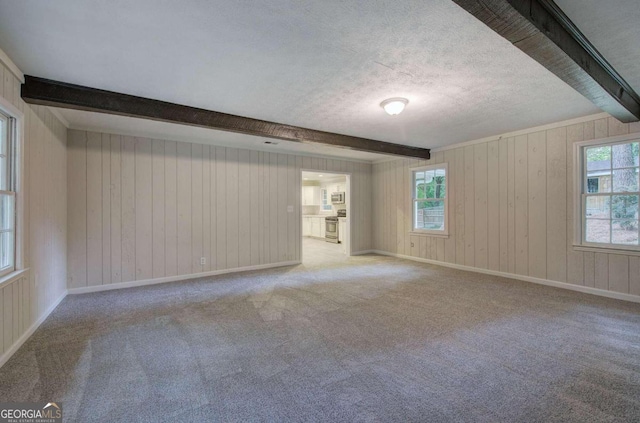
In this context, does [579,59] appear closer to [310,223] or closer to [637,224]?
[637,224]

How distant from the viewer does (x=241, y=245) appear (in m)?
5.58

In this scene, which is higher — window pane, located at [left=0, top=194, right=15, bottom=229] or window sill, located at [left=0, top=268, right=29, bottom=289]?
window pane, located at [left=0, top=194, right=15, bottom=229]

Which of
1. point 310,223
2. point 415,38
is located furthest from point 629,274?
point 310,223

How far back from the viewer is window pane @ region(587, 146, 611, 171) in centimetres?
392

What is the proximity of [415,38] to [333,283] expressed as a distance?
3522 mm

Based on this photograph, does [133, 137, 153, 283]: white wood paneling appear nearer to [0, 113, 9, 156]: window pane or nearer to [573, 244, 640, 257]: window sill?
[0, 113, 9, 156]: window pane

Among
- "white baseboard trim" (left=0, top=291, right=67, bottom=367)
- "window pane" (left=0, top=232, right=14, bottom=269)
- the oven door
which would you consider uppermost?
"window pane" (left=0, top=232, right=14, bottom=269)

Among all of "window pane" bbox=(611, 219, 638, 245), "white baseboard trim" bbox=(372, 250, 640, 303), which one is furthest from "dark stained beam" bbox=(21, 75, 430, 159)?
"window pane" bbox=(611, 219, 638, 245)

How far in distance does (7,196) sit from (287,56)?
2.74 metres

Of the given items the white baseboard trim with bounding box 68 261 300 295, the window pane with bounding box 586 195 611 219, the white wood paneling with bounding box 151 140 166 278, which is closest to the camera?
the window pane with bounding box 586 195 611 219

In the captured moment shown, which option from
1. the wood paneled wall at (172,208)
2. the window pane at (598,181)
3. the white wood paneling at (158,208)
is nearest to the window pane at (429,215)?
the window pane at (598,181)

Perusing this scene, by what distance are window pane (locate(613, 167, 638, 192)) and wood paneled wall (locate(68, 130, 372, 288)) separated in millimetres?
5065

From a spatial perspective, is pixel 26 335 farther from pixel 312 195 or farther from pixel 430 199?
pixel 312 195

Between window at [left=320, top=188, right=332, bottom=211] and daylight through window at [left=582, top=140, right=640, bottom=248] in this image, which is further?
window at [left=320, top=188, right=332, bottom=211]
